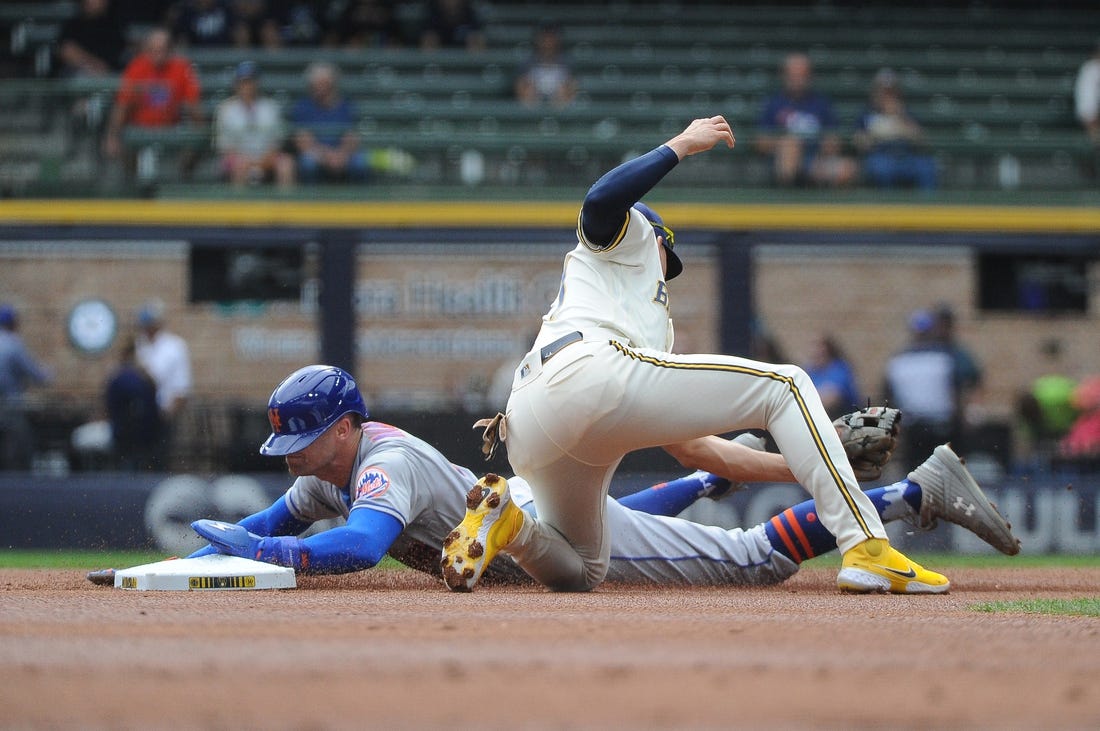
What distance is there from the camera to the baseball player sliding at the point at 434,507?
5.06 metres

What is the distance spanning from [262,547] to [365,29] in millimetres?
9559

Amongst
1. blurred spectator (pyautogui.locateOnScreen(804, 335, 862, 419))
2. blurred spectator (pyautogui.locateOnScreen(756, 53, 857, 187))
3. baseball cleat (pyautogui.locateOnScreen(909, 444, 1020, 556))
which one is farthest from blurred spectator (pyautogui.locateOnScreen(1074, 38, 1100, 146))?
baseball cleat (pyautogui.locateOnScreen(909, 444, 1020, 556))

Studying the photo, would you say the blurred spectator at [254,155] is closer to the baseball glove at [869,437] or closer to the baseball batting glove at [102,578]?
the baseball batting glove at [102,578]

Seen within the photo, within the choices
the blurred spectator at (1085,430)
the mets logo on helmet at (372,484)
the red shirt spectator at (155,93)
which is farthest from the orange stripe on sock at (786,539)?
the red shirt spectator at (155,93)

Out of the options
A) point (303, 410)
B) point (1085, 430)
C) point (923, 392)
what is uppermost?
point (303, 410)

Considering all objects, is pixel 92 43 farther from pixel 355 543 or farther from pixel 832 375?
pixel 355 543

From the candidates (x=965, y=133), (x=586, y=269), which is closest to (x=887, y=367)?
(x=965, y=133)

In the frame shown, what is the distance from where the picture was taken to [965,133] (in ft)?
42.0

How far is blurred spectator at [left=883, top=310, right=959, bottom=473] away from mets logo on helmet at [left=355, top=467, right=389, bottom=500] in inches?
210

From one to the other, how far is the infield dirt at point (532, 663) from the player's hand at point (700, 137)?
1.55 meters

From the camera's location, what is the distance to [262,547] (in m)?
5.12

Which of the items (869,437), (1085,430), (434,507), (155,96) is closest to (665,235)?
(869,437)

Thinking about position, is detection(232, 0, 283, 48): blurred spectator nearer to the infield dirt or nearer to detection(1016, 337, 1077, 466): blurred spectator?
detection(1016, 337, 1077, 466): blurred spectator

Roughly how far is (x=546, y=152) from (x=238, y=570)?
6.77 meters
